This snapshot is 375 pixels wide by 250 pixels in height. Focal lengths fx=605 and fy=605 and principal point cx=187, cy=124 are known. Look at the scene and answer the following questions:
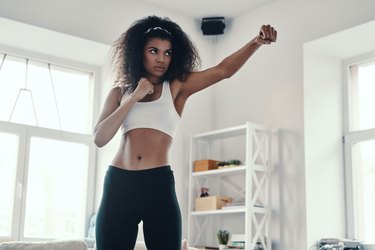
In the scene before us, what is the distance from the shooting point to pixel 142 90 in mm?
1789

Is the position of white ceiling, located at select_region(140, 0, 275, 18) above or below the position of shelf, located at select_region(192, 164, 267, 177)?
above

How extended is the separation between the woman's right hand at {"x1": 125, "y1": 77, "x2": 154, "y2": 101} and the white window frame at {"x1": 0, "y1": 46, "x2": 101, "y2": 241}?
7.69ft

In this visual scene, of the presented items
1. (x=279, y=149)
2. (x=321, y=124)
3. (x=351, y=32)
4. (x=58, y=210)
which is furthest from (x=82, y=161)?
(x=351, y=32)

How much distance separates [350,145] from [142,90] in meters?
2.62

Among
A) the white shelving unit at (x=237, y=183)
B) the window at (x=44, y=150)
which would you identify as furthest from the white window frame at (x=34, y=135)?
the white shelving unit at (x=237, y=183)

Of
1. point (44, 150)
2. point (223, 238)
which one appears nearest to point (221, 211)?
point (223, 238)

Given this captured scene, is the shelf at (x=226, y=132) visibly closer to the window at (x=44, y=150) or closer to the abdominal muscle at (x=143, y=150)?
the window at (x=44, y=150)

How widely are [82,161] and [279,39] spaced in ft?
5.41

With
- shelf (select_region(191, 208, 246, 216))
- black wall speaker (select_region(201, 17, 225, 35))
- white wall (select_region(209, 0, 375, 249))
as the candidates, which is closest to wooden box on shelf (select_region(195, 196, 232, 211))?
shelf (select_region(191, 208, 246, 216))

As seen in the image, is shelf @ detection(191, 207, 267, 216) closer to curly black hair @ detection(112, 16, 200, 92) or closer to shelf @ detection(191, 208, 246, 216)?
shelf @ detection(191, 208, 246, 216)

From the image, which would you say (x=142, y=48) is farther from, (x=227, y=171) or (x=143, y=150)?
(x=227, y=171)

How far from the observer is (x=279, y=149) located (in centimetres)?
407

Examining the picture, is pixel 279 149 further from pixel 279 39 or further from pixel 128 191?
pixel 128 191

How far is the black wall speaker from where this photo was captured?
4629mm
